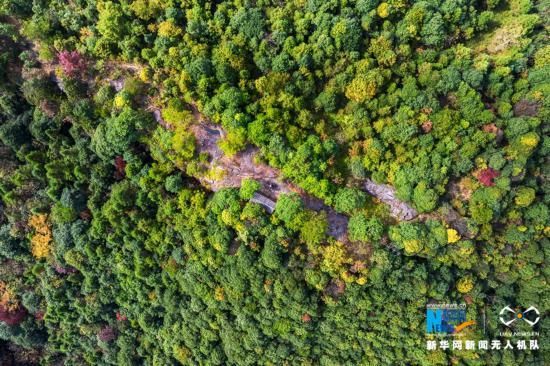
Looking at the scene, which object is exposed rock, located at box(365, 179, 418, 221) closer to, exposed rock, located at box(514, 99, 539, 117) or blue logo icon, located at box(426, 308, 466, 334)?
blue logo icon, located at box(426, 308, 466, 334)

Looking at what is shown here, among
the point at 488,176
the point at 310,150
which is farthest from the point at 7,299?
the point at 488,176

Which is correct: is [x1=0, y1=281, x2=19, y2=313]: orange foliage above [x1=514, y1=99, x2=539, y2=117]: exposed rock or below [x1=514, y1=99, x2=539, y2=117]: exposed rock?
below

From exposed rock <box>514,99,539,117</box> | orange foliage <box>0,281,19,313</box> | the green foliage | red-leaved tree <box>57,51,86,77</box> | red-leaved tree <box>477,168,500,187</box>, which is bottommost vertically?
orange foliage <box>0,281,19,313</box>

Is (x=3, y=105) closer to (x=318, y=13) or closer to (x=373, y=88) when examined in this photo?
(x=318, y=13)

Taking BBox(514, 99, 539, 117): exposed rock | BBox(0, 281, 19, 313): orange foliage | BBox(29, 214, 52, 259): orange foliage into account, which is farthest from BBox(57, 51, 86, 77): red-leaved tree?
BBox(514, 99, 539, 117): exposed rock

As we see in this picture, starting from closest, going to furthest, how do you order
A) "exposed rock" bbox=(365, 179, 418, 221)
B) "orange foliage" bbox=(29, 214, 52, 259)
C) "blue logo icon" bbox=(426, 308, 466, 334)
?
"exposed rock" bbox=(365, 179, 418, 221), "blue logo icon" bbox=(426, 308, 466, 334), "orange foliage" bbox=(29, 214, 52, 259)

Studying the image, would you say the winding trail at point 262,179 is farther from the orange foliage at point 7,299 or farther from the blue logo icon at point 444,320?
the orange foliage at point 7,299
